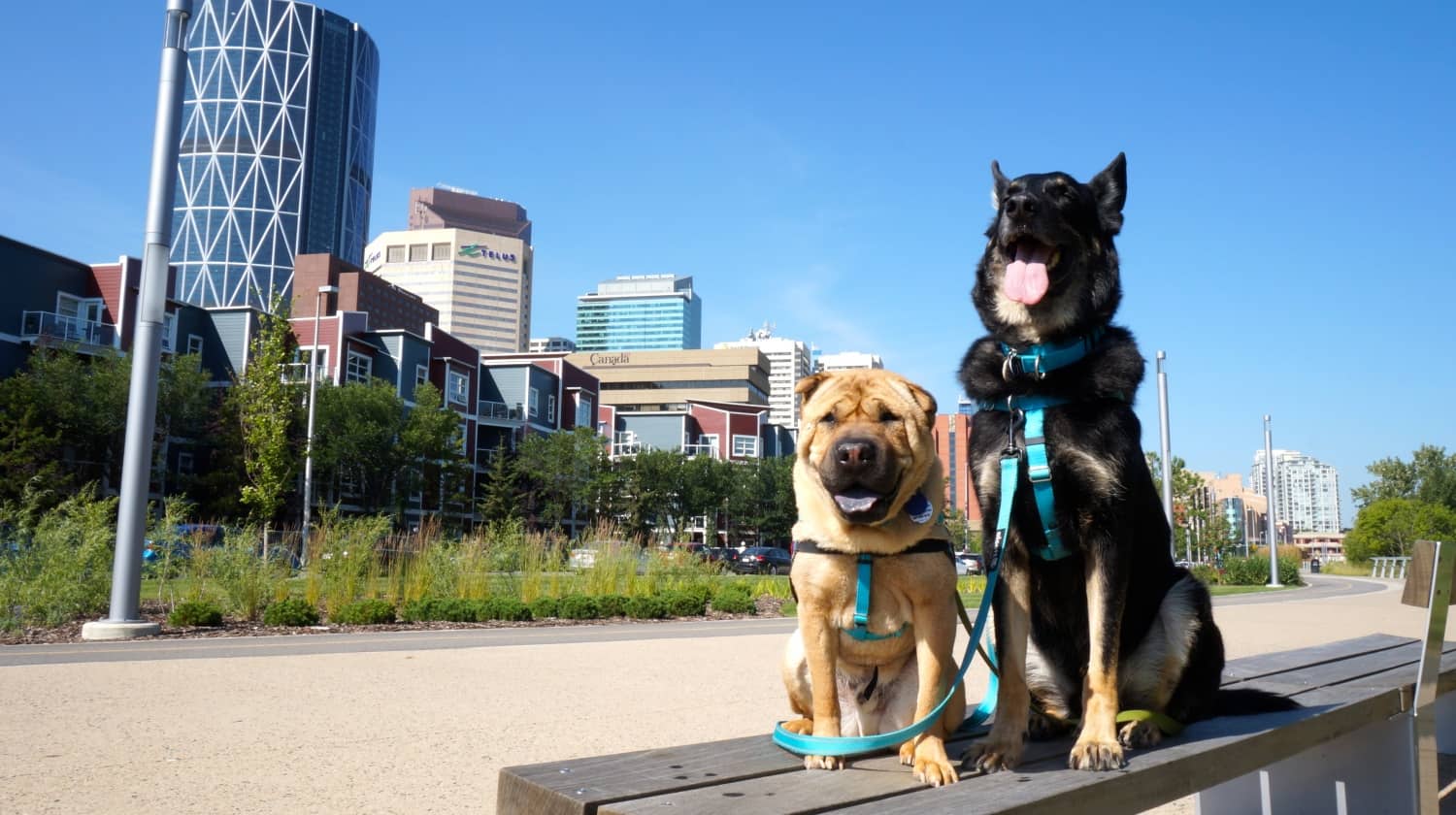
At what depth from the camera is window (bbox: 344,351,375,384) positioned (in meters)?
51.2

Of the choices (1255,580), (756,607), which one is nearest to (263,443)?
(756,607)

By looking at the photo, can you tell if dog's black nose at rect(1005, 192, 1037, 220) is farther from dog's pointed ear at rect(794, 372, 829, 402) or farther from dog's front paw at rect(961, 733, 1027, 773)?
dog's front paw at rect(961, 733, 1027, 773)

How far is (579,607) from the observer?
17.3m

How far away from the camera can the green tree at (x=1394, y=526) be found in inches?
2655

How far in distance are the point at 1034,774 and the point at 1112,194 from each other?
1837 mm

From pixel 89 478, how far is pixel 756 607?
35478 millimetres

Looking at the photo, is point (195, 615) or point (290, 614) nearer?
point (195, 615)

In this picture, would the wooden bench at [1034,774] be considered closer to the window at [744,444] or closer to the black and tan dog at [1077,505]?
the black and tan dog at [1077,505]

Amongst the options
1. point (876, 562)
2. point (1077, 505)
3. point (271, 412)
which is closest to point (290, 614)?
point (876, 562)

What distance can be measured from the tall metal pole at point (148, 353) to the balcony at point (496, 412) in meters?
49.7

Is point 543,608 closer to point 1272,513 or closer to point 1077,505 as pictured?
point 1077,505

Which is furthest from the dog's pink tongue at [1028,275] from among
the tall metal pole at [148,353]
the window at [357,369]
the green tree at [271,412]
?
the window at [357,369]

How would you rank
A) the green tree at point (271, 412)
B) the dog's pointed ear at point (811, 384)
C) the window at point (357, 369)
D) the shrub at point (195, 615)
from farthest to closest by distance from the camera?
1. the window at point (357, 369)
2. the green tree at point (271, 412)
3. the shrub at point (195, 615)
4. the dog's pointed ear at point (811, 384)

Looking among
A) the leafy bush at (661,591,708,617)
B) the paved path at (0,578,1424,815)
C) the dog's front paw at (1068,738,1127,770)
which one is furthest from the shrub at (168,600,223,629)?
the dog's front paw at (1068,738,1127,770)
